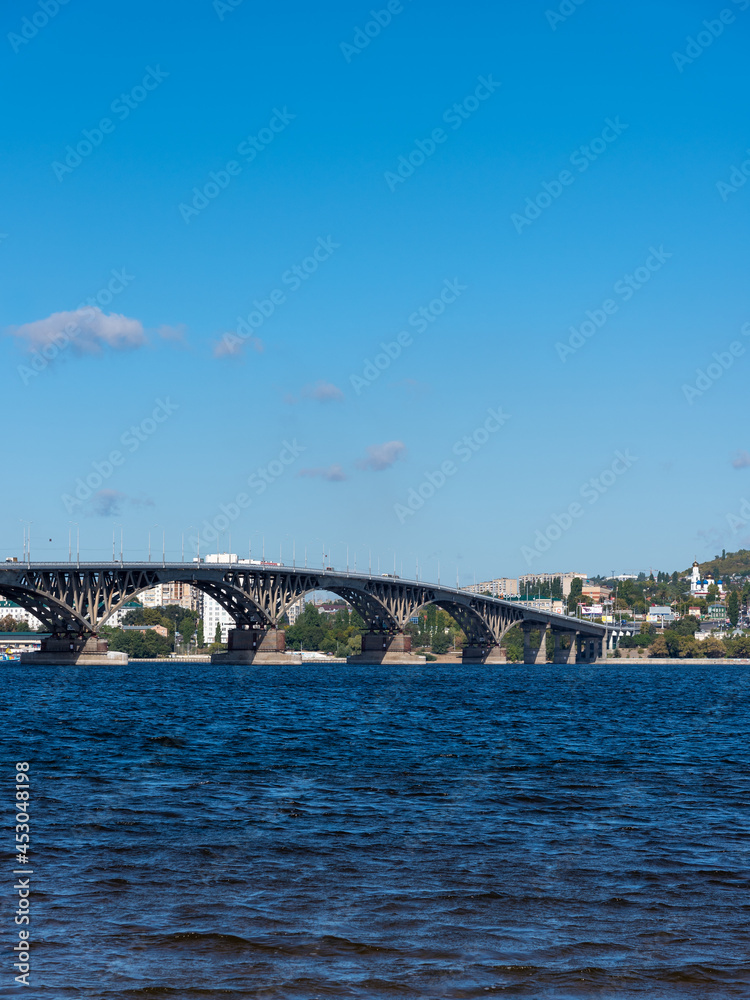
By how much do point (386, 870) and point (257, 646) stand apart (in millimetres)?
161777

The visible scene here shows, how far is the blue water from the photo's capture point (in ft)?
41.1

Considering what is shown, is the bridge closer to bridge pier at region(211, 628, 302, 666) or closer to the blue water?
bridge pier at region(211, 628, 302, 666)

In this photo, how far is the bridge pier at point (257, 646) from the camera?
176500 mm

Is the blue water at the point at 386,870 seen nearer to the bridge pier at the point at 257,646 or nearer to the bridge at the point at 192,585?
the bridge at the point at 192,585

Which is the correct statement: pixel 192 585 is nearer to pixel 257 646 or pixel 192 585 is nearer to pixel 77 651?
pixel 77 651

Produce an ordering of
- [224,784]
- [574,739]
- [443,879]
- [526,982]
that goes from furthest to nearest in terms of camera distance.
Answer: [574,739] < [224,784] < [443,879] < [526,982]

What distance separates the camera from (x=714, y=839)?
67.7 feet

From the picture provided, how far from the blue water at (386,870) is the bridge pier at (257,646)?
137 metres

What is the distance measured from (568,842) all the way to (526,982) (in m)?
8.21

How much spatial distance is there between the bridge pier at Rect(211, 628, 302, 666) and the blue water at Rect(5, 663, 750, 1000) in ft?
451

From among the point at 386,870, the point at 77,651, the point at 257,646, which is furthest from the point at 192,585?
the point at 386,870

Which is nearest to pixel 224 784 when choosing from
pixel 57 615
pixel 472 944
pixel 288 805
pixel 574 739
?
pixel 288 805

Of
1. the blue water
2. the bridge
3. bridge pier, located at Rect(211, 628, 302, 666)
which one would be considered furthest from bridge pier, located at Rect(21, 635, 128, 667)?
the blue water

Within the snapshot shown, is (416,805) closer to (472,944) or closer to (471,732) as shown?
(472,944)
